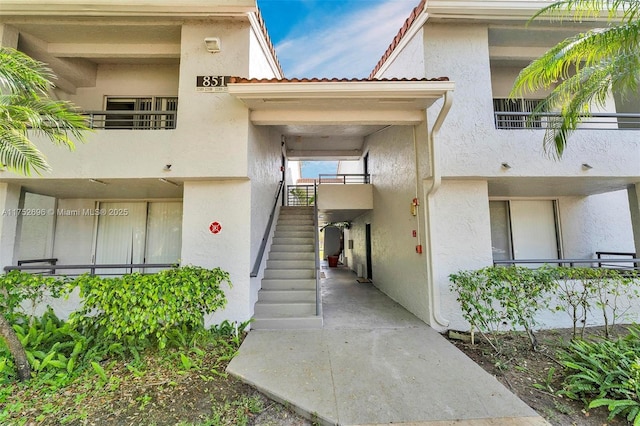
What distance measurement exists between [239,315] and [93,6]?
6539 mm

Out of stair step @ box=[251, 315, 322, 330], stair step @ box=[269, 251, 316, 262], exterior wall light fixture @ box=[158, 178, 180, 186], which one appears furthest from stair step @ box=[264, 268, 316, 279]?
exterior wall light fixture @ box=[158, 178, 180, 186]

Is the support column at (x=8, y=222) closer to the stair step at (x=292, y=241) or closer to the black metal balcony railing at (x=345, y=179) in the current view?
the stair step at (x=292, y=241)

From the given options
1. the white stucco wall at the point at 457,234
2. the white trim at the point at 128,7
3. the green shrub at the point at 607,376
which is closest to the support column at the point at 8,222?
the white trim at the point at 128,7

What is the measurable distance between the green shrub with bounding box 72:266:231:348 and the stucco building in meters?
1.08

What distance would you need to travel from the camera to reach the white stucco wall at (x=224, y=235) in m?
5.08

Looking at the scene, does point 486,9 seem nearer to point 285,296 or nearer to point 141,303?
point 285,296

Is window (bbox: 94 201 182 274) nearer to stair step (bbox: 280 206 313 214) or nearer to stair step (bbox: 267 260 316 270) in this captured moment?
stair step (bbox: 267 260 316 270)

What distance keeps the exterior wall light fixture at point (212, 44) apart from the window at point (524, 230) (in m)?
7.64

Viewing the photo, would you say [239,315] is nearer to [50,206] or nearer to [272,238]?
[272,238]

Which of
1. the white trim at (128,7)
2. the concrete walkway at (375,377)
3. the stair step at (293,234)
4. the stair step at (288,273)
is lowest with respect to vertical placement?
the concrete walkway at (375,377)

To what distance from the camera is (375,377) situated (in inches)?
140

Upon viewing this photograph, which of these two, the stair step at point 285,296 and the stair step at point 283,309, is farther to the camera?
the stair step at point 285,296

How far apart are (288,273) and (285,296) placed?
2.35 feet

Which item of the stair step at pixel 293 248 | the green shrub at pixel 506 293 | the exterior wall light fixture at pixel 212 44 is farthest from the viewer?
the stair step at pixel 293 248
